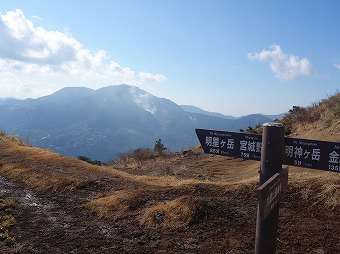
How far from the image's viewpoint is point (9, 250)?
5539 mm

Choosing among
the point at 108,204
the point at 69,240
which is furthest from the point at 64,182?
the point at 69,240

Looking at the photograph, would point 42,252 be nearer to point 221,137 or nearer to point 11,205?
point 11,205

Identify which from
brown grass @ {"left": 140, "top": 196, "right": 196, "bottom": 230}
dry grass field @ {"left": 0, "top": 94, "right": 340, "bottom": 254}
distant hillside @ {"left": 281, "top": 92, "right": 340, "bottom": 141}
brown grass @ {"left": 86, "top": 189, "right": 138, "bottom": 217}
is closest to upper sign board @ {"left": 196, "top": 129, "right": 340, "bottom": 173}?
dry grass field @ {"left": 0, "top": 94, "right": 340, "bottom": 254}

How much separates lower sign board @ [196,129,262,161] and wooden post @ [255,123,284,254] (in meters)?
0.40

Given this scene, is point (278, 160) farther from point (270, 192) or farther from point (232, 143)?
point (232, 143)

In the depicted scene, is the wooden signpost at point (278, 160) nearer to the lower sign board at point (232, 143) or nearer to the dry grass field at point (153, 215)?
the lower sign board at point (232, 143)

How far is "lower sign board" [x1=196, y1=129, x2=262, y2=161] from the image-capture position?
3.81m

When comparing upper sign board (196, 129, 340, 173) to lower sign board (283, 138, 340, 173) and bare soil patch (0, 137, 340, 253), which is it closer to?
lower sign board (283, 138, 340, 173)

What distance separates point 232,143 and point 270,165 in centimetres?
72

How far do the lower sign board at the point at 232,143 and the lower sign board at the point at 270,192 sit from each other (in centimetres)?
47

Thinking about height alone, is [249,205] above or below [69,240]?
above

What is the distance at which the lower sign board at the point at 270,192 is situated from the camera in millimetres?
2826

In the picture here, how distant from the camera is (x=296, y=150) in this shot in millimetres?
3541

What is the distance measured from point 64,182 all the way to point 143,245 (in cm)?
502
